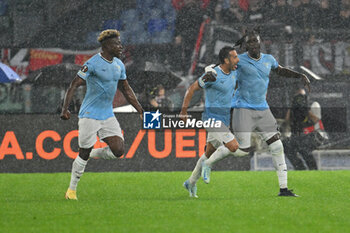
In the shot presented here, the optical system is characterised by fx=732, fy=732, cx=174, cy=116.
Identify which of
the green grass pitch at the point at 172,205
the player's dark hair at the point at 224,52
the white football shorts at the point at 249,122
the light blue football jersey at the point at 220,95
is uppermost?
the player's dark hair at the point at 224,52

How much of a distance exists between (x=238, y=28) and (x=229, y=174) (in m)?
5.04

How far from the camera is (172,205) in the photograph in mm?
8648

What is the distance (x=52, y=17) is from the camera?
62.1 feet

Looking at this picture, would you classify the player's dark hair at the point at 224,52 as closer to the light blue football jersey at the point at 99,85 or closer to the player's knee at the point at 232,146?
the player's knee at the point at 232,146

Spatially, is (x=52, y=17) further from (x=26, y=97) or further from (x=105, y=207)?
(x=105, y=207)

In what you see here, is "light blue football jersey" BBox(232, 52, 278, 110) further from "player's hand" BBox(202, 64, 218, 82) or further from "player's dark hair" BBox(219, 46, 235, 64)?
"player's hand" BBox(202, 64, 218, 82)

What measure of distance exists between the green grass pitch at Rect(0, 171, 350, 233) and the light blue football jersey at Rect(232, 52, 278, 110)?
1.26m

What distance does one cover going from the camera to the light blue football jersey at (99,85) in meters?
9.23

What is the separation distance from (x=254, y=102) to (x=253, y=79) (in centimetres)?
31

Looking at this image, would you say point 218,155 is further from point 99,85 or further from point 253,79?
point 99,85

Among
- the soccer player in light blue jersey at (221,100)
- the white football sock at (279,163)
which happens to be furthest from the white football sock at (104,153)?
the white football sock at (279,163)

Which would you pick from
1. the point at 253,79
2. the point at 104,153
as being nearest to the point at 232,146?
the point at 253,79

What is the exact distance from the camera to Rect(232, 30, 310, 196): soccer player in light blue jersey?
962 centimetres

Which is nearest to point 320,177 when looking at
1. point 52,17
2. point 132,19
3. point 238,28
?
point 238,28
